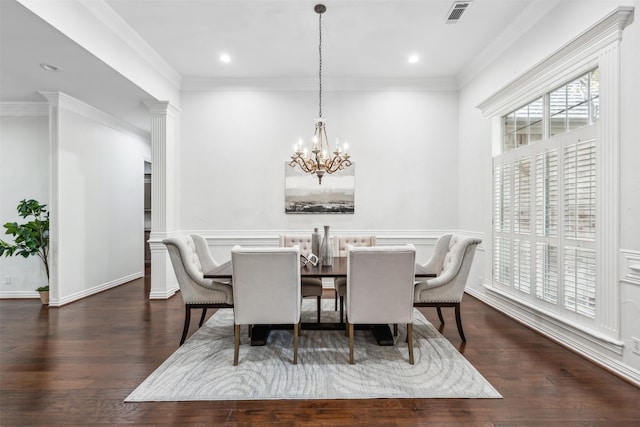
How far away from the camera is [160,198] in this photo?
15.4 ft

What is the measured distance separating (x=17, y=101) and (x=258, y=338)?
4858 mm

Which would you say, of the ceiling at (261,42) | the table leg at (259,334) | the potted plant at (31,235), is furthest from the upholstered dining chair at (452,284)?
the potted plant at (31,235)

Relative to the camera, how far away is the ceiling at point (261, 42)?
3.24m

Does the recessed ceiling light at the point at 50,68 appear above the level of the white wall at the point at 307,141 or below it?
above

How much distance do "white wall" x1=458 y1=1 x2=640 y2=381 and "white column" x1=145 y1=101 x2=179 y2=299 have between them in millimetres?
4315

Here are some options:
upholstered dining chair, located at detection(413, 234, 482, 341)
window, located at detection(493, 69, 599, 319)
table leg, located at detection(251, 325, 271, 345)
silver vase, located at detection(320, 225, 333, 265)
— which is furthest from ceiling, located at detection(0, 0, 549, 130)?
table leg, located at detection(251, 325, 271, 345)

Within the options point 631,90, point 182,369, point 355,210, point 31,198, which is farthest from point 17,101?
point 631,90

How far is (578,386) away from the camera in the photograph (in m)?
2.27

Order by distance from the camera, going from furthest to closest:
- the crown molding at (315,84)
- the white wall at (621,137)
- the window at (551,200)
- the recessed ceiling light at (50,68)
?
1. the crown molding at (315,84)
2. the recessed ceiling light at (50,68)
3. the window at (551,200)
4. the white wall at (621,137)

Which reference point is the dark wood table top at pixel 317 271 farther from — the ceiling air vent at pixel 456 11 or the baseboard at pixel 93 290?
the baseboard at pixel 93 290

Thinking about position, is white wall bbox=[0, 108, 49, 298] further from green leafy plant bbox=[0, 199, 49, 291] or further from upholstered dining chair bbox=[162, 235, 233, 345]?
upholstered dining chair bbox=[162, 235, 233, 345]

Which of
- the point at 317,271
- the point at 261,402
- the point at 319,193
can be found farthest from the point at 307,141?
the point at 261,402

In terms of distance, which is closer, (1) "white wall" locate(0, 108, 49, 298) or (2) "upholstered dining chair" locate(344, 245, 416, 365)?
(2) "upholstered dining chair" locate(344, 245, 416, 365)

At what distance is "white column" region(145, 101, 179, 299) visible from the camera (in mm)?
4641
